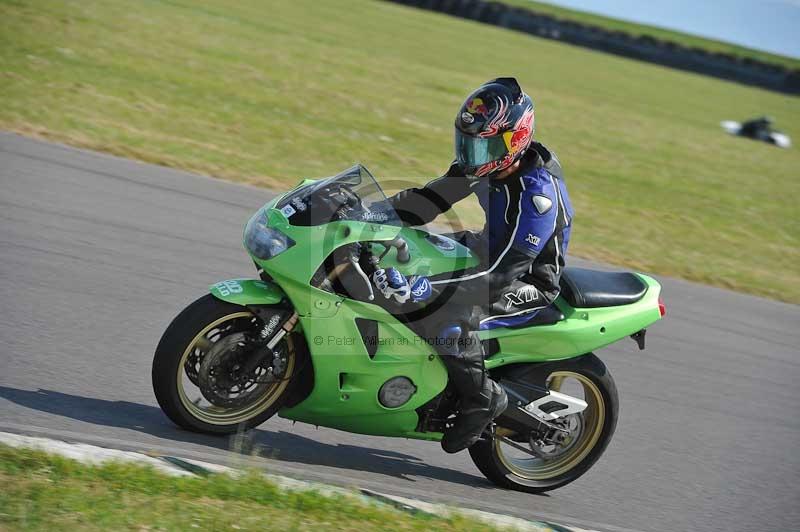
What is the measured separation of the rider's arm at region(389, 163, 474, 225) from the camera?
194 inches

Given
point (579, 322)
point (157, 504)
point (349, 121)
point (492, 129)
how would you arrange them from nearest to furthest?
point (157, 504)
point (492, 129)
point (579, 322)
point (349, 121)

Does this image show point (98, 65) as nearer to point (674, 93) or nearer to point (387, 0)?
point (674, 93)

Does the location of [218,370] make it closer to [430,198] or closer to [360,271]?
[360,271]

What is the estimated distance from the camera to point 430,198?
500 cm

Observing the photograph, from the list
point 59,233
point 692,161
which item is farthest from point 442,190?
point 692,161

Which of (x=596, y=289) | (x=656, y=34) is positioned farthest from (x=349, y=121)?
(x=656, y=34)

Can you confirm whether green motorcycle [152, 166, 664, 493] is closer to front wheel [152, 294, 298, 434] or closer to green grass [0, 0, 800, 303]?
front wheel [152, 294, 298, 434]

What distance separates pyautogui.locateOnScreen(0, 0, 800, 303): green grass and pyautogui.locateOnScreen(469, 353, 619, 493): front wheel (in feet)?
4.49

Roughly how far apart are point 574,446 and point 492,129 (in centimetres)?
187

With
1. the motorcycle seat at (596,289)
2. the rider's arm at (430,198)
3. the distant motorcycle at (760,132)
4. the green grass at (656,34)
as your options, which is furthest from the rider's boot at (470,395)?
the green grass at (656,34)

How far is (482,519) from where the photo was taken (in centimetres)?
427

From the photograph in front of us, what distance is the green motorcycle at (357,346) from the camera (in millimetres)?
4301

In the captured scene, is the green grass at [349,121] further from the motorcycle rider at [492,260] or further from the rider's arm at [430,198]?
the motorcycle rider at [492,260]

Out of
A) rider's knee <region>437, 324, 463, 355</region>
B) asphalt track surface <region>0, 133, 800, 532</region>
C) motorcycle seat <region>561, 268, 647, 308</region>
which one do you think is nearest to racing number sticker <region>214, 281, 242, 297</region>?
asphalt track surface <region>0, 133, 800, 532</region>
